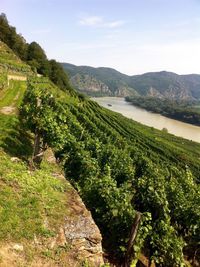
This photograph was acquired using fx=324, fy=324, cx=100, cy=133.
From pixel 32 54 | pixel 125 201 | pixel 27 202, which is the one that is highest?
pixel 32 54

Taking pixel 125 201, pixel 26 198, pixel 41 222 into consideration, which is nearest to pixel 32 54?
pixel 125 201

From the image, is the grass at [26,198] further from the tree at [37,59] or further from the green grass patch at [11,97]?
the tree at [37,59]

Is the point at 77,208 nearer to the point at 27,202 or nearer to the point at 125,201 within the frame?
the point at 27,202

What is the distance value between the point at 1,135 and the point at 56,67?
340 feet

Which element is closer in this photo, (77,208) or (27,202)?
(27,202)

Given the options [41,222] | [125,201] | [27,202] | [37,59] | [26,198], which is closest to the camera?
[41,222]

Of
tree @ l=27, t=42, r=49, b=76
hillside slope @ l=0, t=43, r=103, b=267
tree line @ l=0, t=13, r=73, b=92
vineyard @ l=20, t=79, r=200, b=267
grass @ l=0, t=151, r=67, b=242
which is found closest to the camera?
hillside slope @ l=0, t=43, r=103, b=267

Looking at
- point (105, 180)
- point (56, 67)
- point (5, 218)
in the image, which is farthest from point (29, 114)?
point (56, 67)

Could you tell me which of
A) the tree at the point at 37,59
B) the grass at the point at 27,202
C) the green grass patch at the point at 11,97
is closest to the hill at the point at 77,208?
the grass at the point at 27,202

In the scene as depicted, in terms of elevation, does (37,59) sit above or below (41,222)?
above

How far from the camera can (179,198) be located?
1072 inches

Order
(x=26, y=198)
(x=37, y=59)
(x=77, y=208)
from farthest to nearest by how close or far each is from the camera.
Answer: (x=37, y=59) → (x=77, y=208) → (x=26, y=198)

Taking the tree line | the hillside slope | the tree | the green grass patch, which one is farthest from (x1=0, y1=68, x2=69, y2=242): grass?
the tree line

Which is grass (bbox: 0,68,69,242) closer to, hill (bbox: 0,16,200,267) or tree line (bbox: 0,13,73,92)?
hill (bbox: 0,16,200,267)
